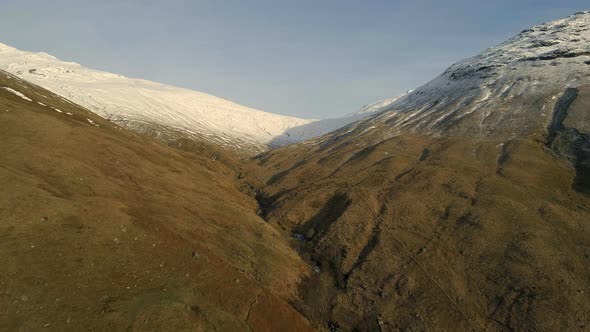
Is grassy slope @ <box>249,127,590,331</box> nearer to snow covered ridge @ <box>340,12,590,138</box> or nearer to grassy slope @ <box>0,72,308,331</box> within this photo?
grassy slope @ <box>0,72,308,331</box>

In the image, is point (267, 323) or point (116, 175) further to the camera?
point (116, 175)

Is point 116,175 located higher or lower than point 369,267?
higher

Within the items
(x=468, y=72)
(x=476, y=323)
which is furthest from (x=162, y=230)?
(x=468, y=72)

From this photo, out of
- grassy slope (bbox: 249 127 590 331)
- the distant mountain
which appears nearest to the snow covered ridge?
the distant mountain

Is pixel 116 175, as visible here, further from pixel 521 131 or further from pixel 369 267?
pixel 521 131

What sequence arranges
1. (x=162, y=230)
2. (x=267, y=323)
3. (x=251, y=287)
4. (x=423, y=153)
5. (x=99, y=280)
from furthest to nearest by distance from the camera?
(x=423, y=153) → (x=162, y=230) → (x=251, y=287) → (x=267, y=323) → (x=99, y=280)
